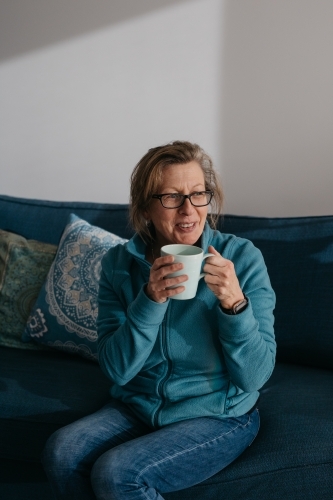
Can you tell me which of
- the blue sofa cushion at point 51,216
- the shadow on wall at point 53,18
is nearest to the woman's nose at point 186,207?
the blue sofa cushion at point 51,216

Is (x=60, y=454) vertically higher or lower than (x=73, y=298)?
lower

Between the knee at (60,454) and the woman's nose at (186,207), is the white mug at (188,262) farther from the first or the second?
the knee at (60,454)

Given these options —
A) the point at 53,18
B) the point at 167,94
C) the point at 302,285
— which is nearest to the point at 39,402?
the point at 302,285

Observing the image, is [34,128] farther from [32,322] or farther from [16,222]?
[32,322]

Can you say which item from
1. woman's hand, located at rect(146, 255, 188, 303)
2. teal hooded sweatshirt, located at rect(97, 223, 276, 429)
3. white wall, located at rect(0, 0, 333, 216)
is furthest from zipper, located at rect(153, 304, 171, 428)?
white wall, located at rect(0, 0, 333, 216)

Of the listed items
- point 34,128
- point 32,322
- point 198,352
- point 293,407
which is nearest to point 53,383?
point 32,322

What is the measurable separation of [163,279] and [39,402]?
65cm

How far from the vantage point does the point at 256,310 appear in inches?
59.4

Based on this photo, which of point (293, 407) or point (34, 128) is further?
point (34, 128)

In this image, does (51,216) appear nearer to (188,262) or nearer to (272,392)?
(272,392)

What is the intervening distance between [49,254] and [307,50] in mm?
1177

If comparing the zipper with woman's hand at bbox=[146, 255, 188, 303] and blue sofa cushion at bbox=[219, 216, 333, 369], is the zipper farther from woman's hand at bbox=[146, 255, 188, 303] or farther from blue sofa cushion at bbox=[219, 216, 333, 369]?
blue sofa cushion at bbox=[219, 216, 333, 369]

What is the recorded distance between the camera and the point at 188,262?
4.20ft

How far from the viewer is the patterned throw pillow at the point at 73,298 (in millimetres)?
2080
